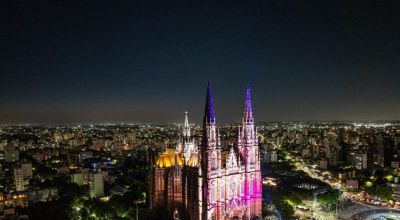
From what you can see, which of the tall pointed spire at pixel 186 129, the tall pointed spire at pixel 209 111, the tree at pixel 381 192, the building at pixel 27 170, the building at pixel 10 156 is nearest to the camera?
the tall pointed spire at pixel 209 111

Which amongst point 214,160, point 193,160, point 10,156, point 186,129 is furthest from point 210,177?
point 10,156

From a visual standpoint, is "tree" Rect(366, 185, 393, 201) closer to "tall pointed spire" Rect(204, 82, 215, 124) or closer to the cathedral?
the cathedral

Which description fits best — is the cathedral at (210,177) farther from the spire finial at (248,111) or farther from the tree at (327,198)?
the tree at (327,198)

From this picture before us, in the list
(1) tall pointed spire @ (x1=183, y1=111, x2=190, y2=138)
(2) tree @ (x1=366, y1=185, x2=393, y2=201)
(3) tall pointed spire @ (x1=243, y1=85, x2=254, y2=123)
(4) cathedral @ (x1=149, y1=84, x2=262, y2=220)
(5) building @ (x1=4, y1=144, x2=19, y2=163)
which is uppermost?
(3) tall pointed spire @ (x1=243, y1=85, x2=254, y2=123)

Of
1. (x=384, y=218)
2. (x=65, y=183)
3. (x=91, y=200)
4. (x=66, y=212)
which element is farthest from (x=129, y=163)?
(x=384, y=218)

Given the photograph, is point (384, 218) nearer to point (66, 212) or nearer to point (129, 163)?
point (66, 212)

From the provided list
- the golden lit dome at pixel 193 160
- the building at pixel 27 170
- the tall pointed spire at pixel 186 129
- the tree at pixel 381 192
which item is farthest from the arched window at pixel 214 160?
the building at pixel 27 170

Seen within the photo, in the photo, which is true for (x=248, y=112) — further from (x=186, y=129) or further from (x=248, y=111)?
(x=186, y=129)

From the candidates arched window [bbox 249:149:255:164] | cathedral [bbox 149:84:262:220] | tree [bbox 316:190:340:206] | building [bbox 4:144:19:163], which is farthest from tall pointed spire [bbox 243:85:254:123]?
building [bbox 4:144:19:163]
